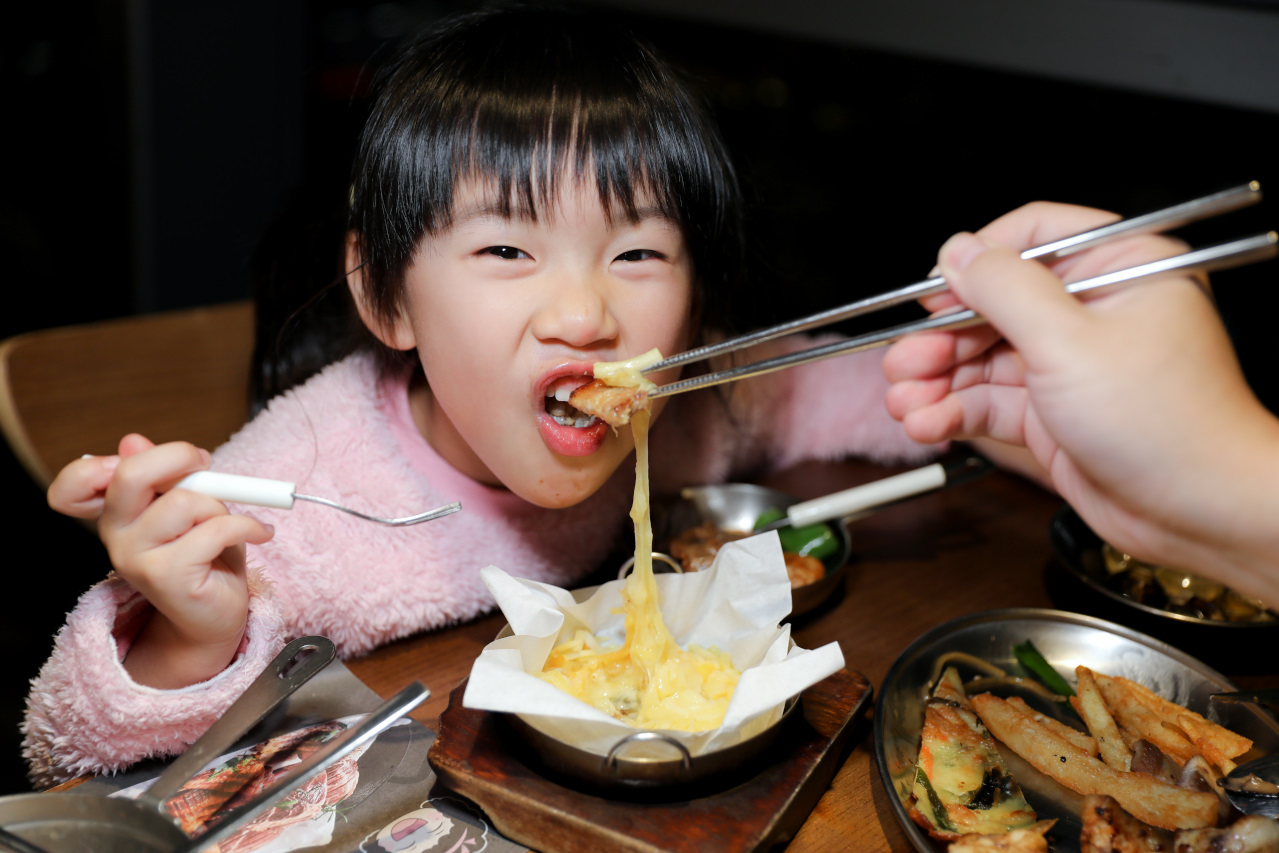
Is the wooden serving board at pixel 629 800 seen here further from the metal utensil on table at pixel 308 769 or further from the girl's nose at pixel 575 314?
the girl's nose at pixel 575 314

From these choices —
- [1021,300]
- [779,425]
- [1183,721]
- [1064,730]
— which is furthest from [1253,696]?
[779,425]

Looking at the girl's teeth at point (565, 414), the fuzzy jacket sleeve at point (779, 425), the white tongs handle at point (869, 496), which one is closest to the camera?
the girl's teeth at point (565, 414)

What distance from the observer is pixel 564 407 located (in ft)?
3.67

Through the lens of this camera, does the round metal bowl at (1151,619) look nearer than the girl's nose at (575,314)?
No

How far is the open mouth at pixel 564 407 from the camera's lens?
1.07 metres

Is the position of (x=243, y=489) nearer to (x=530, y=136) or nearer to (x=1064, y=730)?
(x=530, y=136)

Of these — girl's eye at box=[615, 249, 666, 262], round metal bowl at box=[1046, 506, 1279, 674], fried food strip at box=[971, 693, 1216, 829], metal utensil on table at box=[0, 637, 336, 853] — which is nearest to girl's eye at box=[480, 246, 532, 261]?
girl's eye at box=[615, 249, 666, 262]

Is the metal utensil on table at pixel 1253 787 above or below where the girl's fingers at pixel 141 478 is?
below

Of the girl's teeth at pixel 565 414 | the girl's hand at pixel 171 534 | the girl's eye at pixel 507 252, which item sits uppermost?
the girl's eye at pixel 507 252

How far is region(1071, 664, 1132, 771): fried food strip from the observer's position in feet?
3.06

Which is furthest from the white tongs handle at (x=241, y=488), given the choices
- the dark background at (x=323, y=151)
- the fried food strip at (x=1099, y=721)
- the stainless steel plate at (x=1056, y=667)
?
the dark background at (x=323, y=151)

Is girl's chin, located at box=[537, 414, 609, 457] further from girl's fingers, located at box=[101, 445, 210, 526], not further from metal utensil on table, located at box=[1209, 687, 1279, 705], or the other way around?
metal utensil on table, located at box=[1209, 687, 1279, 705]

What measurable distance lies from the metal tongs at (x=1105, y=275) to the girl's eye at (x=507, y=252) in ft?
0.68

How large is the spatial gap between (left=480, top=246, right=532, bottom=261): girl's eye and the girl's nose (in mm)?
55
